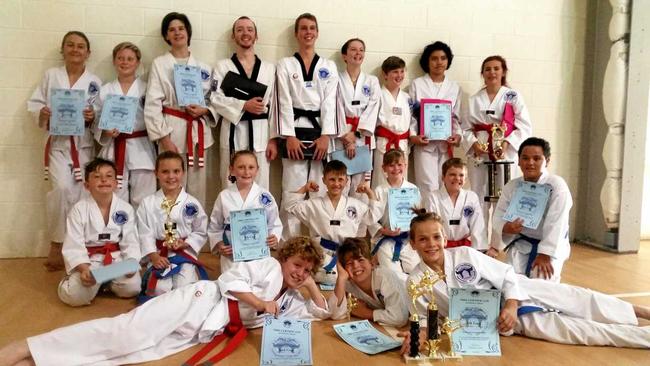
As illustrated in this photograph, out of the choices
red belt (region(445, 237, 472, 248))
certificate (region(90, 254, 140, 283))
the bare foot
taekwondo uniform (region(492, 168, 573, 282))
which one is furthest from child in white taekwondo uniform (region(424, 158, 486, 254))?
the bare foot

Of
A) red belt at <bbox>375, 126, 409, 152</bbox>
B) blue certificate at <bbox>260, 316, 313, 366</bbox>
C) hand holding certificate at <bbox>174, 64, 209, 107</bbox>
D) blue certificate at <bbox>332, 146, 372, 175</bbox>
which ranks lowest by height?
blue certificate at <bbox>260, 316, 313, 366</bbox>

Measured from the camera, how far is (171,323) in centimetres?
268

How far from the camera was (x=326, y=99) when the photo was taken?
15.3 feet

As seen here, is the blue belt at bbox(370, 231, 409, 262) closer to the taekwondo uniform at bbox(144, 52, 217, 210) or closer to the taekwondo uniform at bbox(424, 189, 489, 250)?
the taekwondo uniform at bbox(424, 189, 489, 250)

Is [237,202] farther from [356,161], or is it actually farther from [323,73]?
[323,73]

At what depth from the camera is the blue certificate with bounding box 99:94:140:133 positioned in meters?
4.25

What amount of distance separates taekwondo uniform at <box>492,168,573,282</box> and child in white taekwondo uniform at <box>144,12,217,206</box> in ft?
8.46

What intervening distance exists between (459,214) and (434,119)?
1299 millimetres

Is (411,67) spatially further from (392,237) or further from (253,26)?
(392,237)

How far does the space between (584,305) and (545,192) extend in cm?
87

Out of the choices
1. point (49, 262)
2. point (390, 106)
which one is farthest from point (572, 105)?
point (49, 262)

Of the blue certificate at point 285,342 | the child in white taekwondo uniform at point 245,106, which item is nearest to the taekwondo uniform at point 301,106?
the child in white taekwondo uniform at point 245,106

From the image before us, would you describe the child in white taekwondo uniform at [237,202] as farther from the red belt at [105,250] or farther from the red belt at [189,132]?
the red belt at [189,132]

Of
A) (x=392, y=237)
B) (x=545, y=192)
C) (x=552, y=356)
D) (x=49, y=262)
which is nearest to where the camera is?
(x=552, y=356)
